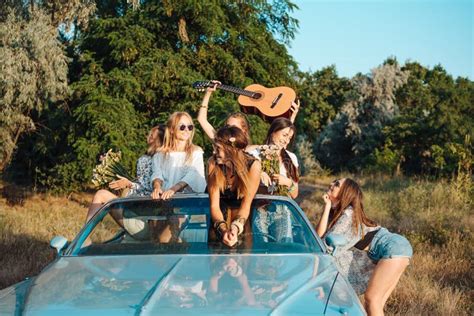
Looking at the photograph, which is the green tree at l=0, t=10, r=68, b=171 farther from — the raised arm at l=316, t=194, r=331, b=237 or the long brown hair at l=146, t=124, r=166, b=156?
the raised arm at l=316, t=194, r=331, b=237

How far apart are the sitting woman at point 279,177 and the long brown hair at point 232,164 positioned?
0.78ft

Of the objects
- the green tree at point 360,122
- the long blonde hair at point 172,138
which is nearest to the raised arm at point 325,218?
the long blonde hair at point 172,138

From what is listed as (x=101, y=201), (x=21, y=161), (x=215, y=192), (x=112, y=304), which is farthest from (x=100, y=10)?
(x=112, y=304)

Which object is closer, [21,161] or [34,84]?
[34,84]

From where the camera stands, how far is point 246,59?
53.5 ft

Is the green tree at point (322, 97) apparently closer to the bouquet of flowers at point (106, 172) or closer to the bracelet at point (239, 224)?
the bouquet of flowers at point (106, 172)

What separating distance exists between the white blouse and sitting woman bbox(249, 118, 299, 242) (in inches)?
20.8

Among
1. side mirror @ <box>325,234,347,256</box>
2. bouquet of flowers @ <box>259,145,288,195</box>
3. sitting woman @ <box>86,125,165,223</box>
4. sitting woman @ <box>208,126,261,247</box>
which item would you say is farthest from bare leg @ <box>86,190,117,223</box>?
Result: side mirror @ <box>325,234,347,256</box>

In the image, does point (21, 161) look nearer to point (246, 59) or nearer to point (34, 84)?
point (34, 84)

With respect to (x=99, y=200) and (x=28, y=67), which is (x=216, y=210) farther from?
(x=28, y=67)

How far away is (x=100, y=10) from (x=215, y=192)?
521 inches

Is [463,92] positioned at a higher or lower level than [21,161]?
higher

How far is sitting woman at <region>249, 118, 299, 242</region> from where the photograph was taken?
4336 millimetres

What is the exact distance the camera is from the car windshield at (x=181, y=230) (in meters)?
4.05
